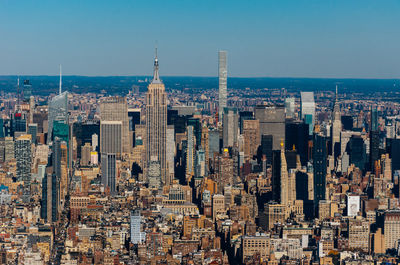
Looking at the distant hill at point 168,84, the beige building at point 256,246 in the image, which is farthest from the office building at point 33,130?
the beige building at point 256,246

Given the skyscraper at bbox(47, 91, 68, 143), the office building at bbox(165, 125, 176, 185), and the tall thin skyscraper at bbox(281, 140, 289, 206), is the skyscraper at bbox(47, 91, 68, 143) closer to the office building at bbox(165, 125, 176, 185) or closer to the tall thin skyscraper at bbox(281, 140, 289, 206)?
the office building at bbox(165, 125, 176, 185)

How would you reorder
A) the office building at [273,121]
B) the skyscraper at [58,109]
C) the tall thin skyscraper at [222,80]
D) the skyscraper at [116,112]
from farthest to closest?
the tall thin skyscraper at [222,80]
the skyscraper at [116,112]
the skyscraper at [58,109]
the office building at [273,121]

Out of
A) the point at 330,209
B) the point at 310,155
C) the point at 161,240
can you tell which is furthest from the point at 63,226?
the point at 310,155

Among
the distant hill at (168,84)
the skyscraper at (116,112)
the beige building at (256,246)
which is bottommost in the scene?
the beige building at (256,246)

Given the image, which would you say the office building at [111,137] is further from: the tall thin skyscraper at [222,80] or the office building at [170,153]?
the tall thin skyscraper at [222,80]

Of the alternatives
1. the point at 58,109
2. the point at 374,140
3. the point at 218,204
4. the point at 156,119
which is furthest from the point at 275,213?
the point at 58,109

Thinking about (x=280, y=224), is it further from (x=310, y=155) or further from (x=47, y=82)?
(x=47, y=82)
